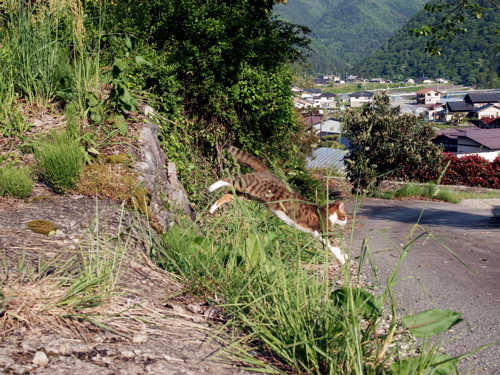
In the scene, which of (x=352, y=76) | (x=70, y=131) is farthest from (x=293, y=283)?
(x=352, y=76)

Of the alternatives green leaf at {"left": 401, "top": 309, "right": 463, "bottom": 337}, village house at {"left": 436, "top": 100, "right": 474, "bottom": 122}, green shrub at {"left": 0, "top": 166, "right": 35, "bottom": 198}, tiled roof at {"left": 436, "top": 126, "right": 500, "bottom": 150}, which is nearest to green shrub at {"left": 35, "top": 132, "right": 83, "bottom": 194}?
green shrub at {"left": 0, "top": 166, "right": 35, "bottom": 198}

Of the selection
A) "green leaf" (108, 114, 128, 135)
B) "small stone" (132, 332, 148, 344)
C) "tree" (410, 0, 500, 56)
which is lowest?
"small stone" (132, 332, 148, 344)

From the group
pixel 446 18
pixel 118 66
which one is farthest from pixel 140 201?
pixel 446 18

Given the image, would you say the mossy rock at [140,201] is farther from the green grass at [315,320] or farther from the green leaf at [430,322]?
the green leaf at [430,322]

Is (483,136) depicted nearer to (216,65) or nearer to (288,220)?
(216,65)

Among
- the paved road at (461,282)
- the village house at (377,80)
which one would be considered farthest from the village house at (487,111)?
the paved road at (461,282)

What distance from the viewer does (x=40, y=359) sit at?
2.17 metres

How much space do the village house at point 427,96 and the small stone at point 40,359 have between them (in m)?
105

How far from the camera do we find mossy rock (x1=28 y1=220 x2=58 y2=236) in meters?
3.79

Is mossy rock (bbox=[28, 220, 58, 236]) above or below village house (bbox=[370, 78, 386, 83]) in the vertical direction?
above

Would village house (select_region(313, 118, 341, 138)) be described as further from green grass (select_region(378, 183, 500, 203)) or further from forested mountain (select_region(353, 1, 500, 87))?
forested mountain (select_region(353, 1, 500, 87))

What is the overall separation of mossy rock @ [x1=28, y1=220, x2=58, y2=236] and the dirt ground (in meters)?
0.08

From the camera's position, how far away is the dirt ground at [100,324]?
2.24m

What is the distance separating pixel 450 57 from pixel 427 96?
31.6m
